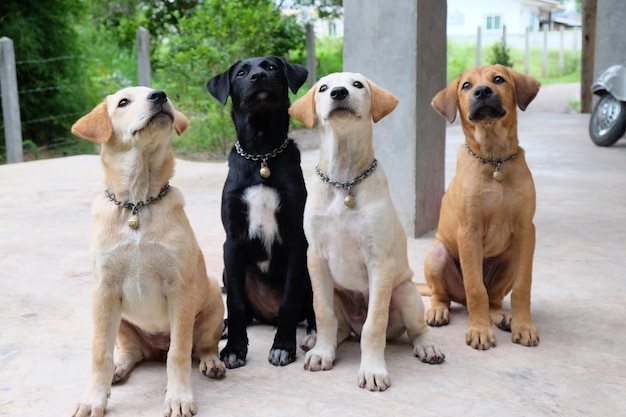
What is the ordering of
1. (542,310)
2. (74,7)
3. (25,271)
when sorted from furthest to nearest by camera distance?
(74,7)
(25,271)
(542,310)

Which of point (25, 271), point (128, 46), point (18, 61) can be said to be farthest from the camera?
point (128, 46)

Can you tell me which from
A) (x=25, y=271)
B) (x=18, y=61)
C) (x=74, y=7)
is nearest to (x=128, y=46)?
(x=74, y=7)

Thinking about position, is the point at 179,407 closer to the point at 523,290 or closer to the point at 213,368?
the point at 213,368

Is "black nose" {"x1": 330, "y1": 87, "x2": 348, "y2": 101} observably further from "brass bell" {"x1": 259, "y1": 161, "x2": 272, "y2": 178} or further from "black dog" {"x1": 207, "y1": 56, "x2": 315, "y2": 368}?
"brass bell" {"x1": 259, "y1": 161, "x2": 272, "y2": 178}

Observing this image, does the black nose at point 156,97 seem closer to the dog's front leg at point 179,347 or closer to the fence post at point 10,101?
the dog's front leg at point 179,347

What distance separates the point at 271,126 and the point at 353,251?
2.32 feet

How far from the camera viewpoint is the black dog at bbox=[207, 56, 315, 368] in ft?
10.9

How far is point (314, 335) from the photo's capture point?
11.6 ft

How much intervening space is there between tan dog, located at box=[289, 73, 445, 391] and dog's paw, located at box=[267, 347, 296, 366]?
0.09 meters

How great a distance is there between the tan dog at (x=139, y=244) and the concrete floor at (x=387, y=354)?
20cm

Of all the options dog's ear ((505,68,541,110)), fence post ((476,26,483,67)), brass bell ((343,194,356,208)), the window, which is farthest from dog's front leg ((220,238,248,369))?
the window

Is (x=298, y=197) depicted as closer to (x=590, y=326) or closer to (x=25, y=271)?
(x=590, y=326)

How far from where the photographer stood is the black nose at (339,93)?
10.1ft

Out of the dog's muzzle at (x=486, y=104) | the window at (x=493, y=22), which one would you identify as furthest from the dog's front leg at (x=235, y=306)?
the window at (x=493, y=22)
